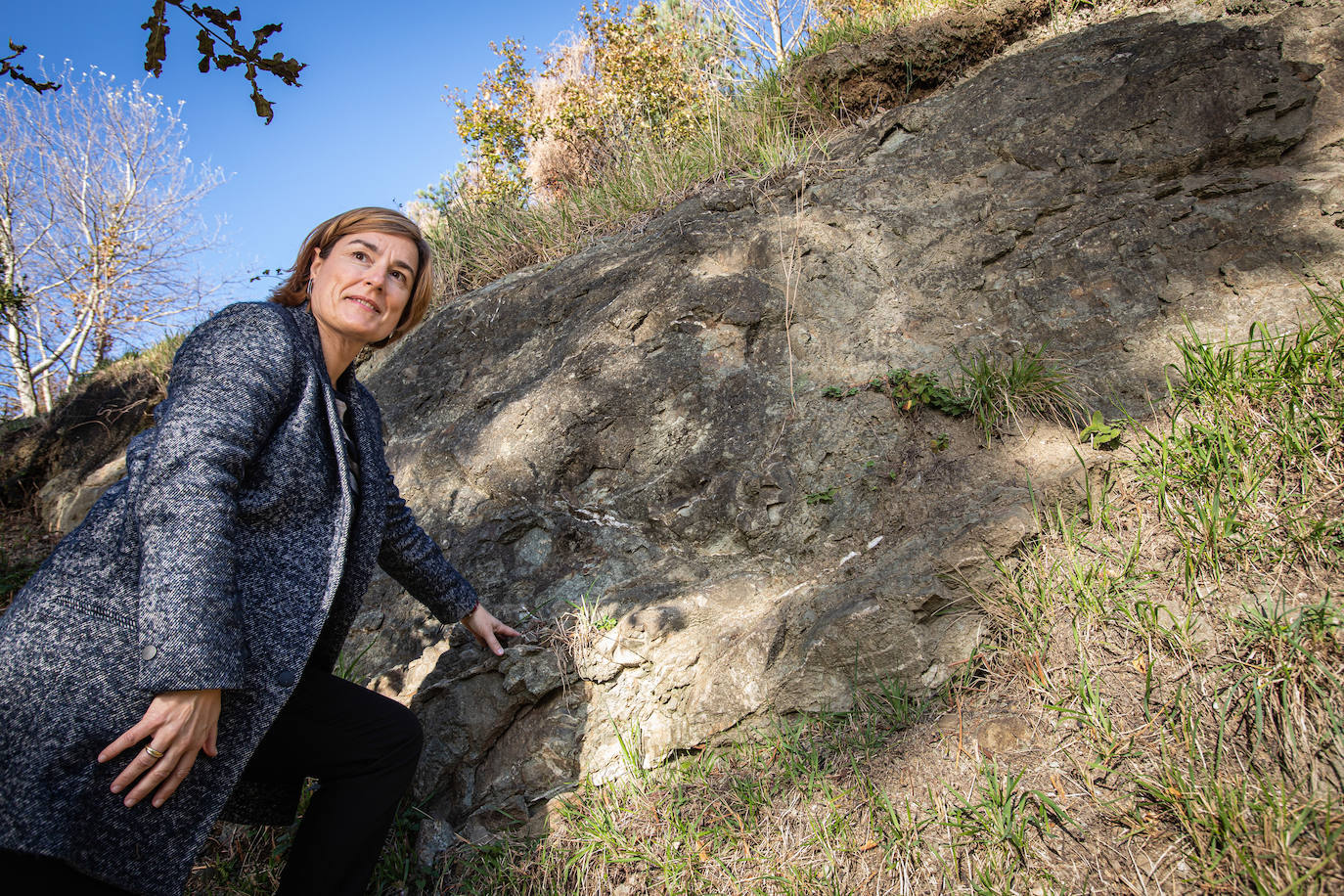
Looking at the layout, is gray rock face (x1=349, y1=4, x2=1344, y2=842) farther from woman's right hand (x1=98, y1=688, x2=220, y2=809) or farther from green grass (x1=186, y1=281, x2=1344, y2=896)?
woman's right hand (x1=98, y1=688, x2=220, y2=809)

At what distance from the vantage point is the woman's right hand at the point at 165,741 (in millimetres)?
1598

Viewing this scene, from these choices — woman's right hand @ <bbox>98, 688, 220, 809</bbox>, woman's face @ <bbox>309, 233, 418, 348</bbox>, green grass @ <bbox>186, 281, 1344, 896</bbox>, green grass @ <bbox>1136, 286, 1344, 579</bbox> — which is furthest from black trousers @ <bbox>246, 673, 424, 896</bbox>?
green grass @ <bbox>1136, 286, 1344, 579</bbox>

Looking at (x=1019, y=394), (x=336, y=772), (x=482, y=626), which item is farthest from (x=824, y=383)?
(x=336, y=772)

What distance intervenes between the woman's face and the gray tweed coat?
172 mm

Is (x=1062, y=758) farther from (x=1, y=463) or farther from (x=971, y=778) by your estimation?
(x=1, y=463)

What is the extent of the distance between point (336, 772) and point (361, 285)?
4.71 ft

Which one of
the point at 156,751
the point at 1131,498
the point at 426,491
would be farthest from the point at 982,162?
the point at 156,751

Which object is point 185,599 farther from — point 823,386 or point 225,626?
point 823,386

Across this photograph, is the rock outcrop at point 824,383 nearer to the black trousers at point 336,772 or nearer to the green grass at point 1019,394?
the green grass at point 1019,394

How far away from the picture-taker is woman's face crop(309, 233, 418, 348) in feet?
7.36

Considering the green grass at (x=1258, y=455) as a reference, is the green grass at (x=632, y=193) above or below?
above

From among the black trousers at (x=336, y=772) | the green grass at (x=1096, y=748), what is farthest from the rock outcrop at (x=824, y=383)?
the black trousers at (x=336, y=772)

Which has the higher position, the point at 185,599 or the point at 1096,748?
the point at 185,599

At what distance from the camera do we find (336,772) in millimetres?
2084
